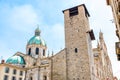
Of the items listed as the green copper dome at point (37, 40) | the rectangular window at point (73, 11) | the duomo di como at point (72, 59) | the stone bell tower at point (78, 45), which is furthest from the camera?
the green copper dome at point (37, 40)

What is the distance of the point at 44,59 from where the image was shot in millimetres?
45156

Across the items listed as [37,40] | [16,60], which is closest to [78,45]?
[16,60]

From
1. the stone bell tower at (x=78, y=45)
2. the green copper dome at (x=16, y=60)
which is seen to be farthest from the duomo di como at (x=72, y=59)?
the green copper dome at (x=16, y=60)

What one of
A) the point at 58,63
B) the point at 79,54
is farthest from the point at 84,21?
Answer: the point at 58,63

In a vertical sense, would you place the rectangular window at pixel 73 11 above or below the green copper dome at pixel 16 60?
above

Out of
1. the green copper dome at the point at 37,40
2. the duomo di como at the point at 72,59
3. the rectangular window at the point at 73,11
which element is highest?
the rectangular window at the point at 73,11

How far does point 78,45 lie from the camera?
29281 millimetres

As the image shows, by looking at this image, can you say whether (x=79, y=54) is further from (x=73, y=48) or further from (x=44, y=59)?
(x=44, y=59)

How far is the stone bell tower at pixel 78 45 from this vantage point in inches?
1073

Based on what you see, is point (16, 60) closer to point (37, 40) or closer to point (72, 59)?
point (37, 40)

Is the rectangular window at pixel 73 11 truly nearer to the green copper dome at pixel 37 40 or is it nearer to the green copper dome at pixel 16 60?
the green copper dome at pixel 37 40

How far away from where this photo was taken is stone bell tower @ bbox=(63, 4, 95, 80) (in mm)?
27266

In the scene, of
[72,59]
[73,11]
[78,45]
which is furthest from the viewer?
[73,11]

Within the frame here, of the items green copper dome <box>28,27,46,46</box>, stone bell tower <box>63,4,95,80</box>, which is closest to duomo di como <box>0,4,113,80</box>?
stone bell tower <box>63,4,95,80</box>
